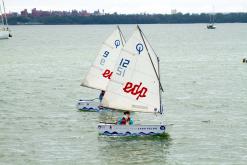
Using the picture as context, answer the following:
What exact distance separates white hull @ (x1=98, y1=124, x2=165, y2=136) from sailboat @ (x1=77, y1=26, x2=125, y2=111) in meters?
→ 13.4

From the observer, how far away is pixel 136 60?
56094 millimetres

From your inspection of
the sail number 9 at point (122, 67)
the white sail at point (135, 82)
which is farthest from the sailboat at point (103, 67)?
the sail number 9 at point (122, 67)

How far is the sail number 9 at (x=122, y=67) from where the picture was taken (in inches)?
2208

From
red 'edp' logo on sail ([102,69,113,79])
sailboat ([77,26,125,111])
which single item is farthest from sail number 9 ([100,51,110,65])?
red 'edp' logo on sail ([102,69,113,79])

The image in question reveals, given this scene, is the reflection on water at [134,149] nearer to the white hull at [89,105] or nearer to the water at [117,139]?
the water at [117,139]

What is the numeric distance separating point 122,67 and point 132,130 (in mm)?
5297

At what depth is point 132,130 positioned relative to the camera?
5522 cm

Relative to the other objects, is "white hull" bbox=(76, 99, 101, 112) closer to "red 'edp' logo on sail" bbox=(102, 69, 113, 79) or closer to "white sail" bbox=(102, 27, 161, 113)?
"red 'edp' logo on sail" bbox=(102, 69, 113, 79)

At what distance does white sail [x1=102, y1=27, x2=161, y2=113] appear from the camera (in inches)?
2206

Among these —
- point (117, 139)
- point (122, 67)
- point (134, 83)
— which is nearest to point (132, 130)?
point (117, 139)

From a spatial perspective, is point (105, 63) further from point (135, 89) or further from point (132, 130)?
point (132, 130)

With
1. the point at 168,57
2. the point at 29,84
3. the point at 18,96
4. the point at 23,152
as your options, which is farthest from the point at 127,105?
the point at 168,57

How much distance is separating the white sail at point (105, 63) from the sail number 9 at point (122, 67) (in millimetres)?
12592

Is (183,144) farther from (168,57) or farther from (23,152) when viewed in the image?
(168,57)
